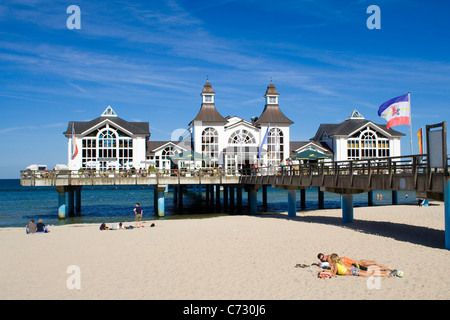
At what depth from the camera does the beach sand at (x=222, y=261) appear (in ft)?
30.3

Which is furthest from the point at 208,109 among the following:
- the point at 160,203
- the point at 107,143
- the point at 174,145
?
the point at 160,203

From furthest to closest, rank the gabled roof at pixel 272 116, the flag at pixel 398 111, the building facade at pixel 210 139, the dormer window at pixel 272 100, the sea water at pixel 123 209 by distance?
the dormer window at pixel 272 100, the gabled roof at pixel 272 116, the building facade at pixel 210 139, the sea water at pixel 123 209, the flag at pixel 398 111

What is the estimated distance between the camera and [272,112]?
46781 millimetres

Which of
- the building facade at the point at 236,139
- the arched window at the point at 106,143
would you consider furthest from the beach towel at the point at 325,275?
the arched window at the point at 106,143

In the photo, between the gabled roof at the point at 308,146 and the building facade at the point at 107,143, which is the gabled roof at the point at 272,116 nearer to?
the gabled roof at the point at 308,146

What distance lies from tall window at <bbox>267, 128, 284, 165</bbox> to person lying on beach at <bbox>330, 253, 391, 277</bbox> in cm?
3525

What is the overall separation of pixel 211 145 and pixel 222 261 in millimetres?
32734

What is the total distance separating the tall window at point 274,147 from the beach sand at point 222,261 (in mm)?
25990

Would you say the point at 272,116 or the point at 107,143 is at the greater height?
the point at 272,116

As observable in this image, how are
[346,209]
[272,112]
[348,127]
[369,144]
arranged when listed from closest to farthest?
[346,209], [272,112], [369,144], [348,127]

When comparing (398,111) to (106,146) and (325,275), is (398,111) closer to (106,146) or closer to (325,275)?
(325,275)

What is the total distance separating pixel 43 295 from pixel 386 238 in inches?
447

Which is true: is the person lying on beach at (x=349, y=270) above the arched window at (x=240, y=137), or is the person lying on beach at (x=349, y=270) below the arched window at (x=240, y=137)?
below

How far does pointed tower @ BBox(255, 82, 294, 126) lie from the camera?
45.7 metres
